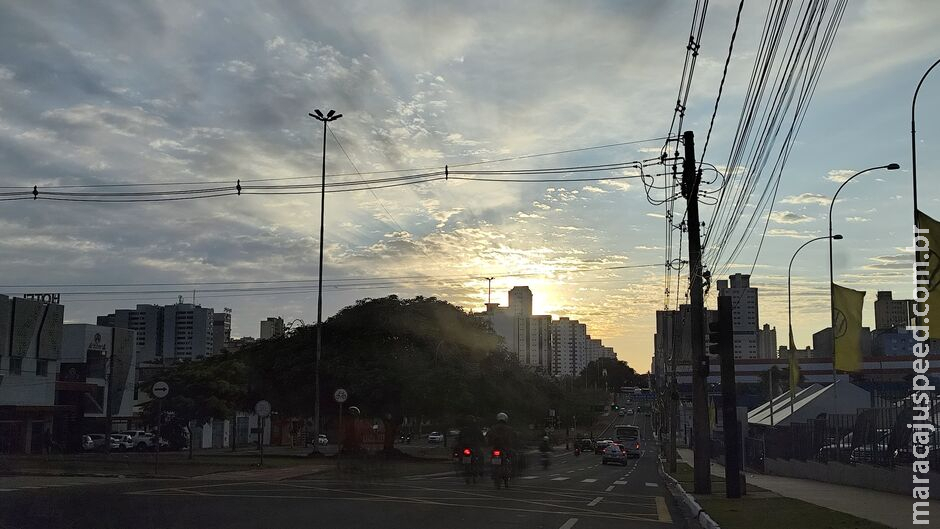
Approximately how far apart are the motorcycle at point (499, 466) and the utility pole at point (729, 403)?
6412mm

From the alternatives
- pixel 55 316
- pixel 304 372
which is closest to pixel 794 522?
pixel 304 372

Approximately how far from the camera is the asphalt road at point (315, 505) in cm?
1429

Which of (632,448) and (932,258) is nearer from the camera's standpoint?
(932,258)

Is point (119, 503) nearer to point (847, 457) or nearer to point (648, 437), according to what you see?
point (847, 457)

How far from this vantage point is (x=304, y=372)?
48.9m

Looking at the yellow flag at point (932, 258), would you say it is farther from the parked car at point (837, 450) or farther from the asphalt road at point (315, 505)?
the parked car at point (837, 450)

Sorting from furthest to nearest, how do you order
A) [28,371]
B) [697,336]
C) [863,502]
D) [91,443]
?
[91,443] < [28,371] < [697,336] < [863,502]

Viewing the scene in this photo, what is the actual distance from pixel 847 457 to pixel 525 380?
31.4 m

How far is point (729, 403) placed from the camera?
21.6 meters

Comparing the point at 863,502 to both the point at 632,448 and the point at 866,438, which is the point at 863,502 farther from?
the point at 632,448

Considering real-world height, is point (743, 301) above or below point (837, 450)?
above

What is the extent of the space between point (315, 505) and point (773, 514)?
929 centimetres

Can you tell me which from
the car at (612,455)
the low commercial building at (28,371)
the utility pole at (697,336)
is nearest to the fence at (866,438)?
the utility pole at (697,336)

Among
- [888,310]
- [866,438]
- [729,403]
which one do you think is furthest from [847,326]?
[888,310]
